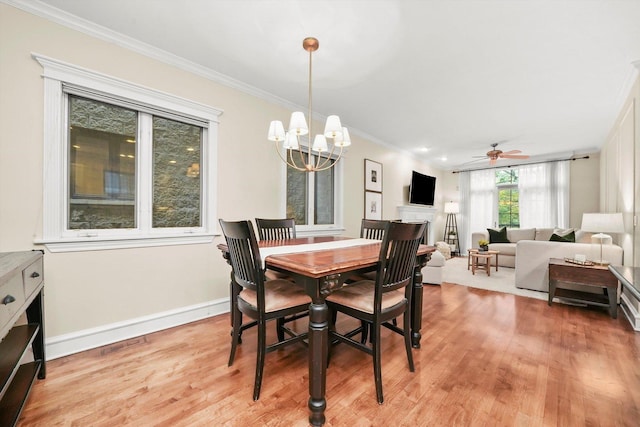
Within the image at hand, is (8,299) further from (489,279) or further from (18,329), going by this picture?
(489,279)

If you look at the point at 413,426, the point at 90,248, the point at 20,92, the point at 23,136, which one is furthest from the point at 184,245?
the point at 413,426

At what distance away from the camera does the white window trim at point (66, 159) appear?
1.88 m

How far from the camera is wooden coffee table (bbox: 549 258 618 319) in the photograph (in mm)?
2791

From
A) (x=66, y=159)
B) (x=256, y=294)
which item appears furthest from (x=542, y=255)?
(x=66, y=159)

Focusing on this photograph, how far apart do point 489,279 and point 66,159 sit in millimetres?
5595

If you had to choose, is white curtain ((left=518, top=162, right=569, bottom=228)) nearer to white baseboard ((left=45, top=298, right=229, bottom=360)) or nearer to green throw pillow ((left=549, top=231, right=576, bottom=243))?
green throw pillow ((left=549, top=231, right=576, bottom=243))

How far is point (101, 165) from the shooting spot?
2.18m

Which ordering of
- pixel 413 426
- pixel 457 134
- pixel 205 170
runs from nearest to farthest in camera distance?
pixel 413 426 < pixel 205 170 < pixel 457 134

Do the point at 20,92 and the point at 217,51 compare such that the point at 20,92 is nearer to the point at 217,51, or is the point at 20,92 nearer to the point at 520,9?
the point at 217,51

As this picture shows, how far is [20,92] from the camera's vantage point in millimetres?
1795

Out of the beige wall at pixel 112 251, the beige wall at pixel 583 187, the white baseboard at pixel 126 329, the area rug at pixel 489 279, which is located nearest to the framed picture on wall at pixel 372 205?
the area rug at pixel 489 279

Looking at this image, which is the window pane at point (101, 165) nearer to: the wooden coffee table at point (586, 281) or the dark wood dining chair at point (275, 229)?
the dark wood dining chair at point (275, 229)

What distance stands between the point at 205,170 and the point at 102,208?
3.05ft

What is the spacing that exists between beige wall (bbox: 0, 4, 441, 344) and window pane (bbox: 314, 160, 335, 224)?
0.82 metres
